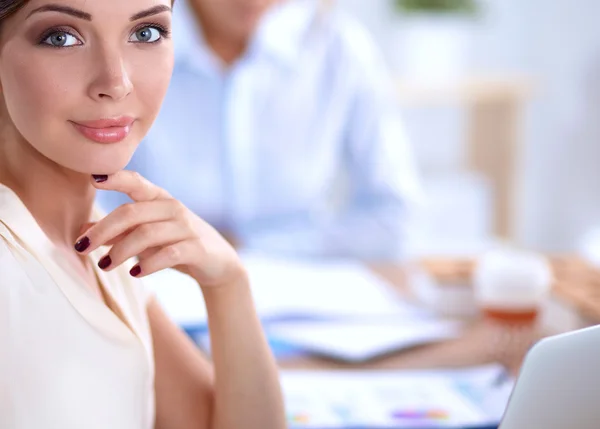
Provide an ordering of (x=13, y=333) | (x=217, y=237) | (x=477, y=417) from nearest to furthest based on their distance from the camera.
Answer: (x=13, y=333), (x=217, y=237), (x=477, y=417)

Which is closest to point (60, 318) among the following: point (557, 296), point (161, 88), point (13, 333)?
point (13, 333)

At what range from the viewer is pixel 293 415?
0.98 meters

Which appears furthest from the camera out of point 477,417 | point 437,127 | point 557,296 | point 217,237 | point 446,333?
point 437,127

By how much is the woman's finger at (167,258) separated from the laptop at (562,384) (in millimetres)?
264

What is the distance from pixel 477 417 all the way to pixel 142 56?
566 mm

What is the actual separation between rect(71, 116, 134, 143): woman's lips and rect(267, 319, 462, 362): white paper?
0.63m

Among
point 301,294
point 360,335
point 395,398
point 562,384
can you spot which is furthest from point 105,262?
point 301,294

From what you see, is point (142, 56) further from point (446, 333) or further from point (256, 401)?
point (446, 333)

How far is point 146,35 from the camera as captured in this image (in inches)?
24.9

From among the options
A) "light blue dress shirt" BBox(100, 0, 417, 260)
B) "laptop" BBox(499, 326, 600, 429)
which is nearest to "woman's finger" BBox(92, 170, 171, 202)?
"laptop" BBox(499, 326, 600, 429)

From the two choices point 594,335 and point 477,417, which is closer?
point 594,335

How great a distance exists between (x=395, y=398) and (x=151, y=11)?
1.92 ft

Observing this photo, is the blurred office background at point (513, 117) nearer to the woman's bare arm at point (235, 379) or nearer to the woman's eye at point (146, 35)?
the woman's bare arm at point (235, 379)

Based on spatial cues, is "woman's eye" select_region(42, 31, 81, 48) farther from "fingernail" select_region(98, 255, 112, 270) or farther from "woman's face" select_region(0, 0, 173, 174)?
"fingernail" select_region(98, 255, 112, 270)
